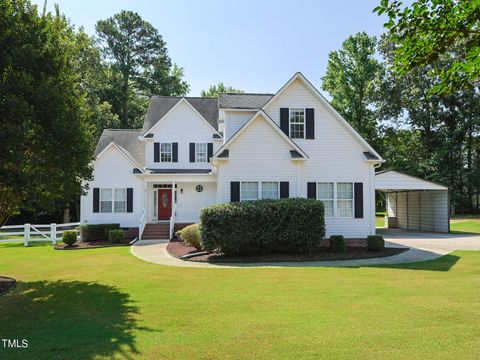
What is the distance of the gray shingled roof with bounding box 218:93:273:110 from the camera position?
18.8 meters

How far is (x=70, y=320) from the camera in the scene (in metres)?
6.97

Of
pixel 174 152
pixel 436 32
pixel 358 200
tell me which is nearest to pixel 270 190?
pixel 358 200

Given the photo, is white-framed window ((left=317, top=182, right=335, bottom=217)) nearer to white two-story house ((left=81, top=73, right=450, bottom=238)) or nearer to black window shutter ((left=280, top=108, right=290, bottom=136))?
white two-story house ((left=81, top=73, right=450, bottom=238))

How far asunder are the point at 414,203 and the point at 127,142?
22.5 meters

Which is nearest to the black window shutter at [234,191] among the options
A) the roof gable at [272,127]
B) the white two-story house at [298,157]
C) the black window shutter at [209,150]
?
the white two-story house at [298,157]

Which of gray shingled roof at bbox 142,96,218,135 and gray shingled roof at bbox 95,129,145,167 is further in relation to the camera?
gray shingled roof at bbox 142,96,218,135

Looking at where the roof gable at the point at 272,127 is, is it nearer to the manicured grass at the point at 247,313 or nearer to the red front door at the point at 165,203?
the manicured grass at the point at 247,313

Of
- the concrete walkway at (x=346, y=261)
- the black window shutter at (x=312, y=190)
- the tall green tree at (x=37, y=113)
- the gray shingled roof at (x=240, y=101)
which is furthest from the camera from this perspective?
the gray shingled roof at (x=240, y=101)

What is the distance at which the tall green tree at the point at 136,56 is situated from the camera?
46062mm

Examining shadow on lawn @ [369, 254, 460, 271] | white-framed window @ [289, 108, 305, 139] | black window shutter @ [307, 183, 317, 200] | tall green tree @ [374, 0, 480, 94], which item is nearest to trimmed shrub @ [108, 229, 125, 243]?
black window shutter @ [307, 183, 317, 200]

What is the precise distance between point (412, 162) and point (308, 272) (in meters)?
36.9

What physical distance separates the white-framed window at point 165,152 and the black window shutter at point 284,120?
959 cm

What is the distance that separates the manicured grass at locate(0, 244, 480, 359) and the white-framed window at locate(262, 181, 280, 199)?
5232 mm

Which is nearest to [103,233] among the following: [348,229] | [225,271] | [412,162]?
[225,271]
